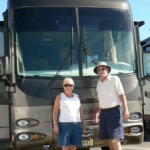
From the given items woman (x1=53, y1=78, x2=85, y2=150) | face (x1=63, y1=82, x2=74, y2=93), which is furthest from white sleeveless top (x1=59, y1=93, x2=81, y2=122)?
face (x1=63, y1=82, x2=74, y2=93)

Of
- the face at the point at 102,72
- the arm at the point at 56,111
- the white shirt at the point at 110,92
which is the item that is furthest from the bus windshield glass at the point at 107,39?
the arm at the point at 56,111

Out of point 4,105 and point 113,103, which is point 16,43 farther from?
point 113,103

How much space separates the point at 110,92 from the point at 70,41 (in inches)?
54.7

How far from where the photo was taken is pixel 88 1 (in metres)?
7.36

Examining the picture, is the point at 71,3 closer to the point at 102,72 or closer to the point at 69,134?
the point at 102,72

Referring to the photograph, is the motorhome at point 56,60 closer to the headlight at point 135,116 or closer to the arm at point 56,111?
the headlight at point 135,116

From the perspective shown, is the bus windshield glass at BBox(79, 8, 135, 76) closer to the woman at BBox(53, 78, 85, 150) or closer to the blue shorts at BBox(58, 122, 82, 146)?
the woman at BBox(53, 78, 85, 150)

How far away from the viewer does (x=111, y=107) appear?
629 centimetres

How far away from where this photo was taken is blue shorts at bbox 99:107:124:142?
6.21m

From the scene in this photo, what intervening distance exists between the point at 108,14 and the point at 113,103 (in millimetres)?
2016

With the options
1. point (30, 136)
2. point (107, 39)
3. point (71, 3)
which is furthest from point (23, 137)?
point (71, 3)

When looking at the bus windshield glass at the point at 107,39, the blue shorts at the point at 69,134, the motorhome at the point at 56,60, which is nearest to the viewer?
the blue shorts at the point at 69,134

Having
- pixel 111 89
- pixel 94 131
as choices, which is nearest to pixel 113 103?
pixel 111 89

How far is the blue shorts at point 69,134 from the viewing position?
19.9 feet
